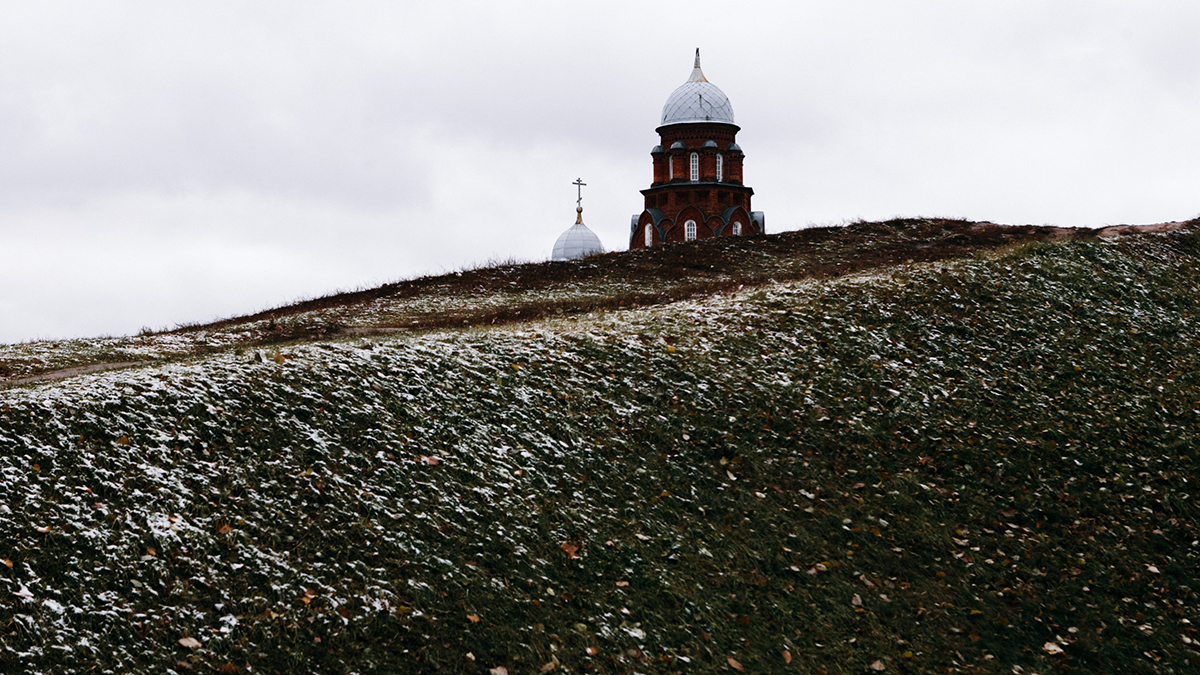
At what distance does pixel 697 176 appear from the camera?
204 ft

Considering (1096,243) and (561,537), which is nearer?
(561,537)

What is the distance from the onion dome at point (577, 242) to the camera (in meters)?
70.8

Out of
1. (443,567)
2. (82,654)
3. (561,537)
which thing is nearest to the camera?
(82,654)

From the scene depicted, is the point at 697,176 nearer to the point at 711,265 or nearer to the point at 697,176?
the point at 697,176

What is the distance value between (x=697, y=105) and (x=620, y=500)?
171 feet

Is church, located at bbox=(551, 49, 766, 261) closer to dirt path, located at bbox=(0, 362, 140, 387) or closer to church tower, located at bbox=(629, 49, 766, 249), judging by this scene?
church tower, located at bbox=(629, 49, 766, 249)

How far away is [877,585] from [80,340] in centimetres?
1940

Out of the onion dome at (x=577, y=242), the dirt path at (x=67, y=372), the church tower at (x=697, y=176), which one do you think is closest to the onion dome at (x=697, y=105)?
the church tower at (x=697, y=176)

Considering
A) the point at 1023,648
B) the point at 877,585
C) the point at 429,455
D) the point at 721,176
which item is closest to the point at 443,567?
the point at 429,455

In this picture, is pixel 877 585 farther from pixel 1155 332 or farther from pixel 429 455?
pixel 1155 332

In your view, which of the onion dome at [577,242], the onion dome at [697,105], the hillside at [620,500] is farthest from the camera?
the onion dome at [577,242]

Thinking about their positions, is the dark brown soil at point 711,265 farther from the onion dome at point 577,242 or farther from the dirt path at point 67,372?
the onion dome at point 577,242

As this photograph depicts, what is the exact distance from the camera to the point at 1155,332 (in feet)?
78.6

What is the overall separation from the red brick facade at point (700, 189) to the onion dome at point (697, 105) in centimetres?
55
